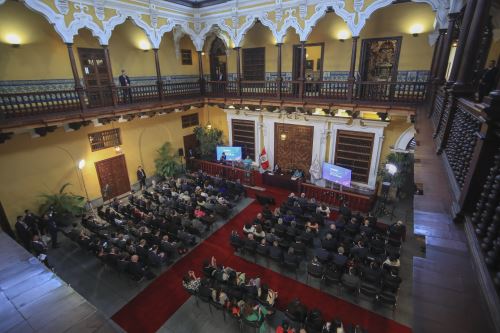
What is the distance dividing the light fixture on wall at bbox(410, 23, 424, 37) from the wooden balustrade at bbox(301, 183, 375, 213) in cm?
721

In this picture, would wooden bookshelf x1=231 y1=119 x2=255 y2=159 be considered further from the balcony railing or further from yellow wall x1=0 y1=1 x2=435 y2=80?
yellow wall x1=0 y1=1 x2=435 y2=80

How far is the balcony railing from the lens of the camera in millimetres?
9734

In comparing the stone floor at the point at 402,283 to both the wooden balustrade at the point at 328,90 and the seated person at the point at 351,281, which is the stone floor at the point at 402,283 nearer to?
the seated person at the point at 351,281

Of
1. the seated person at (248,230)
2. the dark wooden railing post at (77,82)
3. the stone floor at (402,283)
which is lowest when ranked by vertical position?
the stone floor at (402,283)

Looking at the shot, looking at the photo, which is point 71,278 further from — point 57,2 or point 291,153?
point 291,153

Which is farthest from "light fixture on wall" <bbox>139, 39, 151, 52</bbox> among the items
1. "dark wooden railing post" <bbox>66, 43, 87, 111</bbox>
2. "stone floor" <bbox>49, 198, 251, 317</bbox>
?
"stone floor" <bbox>49, 198, 251, 317</bbox>

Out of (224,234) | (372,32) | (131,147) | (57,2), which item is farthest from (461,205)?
(131,147)

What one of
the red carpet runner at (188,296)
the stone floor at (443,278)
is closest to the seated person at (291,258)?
the red carpet runner at (188,296)

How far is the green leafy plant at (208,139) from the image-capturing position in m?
17.3

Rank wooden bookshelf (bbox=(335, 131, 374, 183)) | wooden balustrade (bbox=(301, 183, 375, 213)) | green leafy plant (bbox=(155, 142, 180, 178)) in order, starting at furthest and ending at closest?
green leafy plant (bbox=(155, 142, 180, 178)) → wooden bookshelf (bbox=(335, 131, 374, 183)) → wooden balustrade (bbox=(301, 183, 375, 213))

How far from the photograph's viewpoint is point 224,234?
36.2 ft

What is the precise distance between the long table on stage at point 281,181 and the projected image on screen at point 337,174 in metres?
1.53

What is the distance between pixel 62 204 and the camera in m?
11.3

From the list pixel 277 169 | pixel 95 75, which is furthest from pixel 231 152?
pixel 95 75
